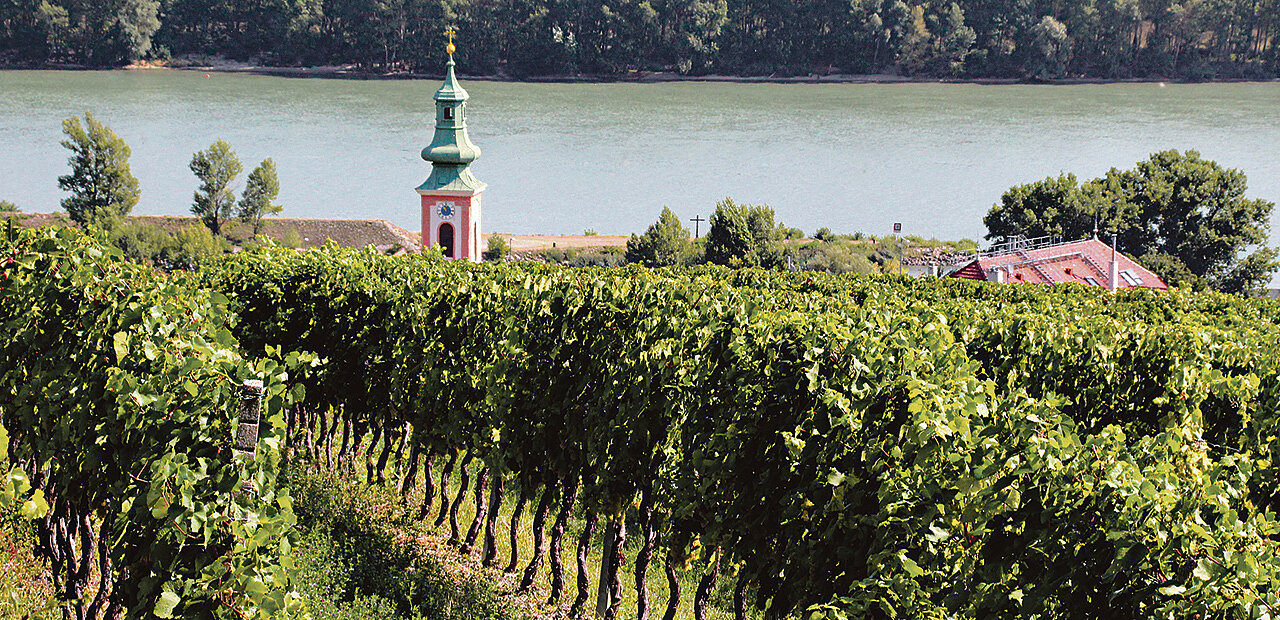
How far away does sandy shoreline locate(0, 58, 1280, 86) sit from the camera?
318ft

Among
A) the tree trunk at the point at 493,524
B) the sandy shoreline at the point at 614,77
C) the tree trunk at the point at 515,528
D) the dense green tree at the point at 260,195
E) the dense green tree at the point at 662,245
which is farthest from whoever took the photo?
the sandy shoreline at the point at 614,77

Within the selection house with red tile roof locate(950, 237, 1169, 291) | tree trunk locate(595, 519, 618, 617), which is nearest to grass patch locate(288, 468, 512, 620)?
tree trunk locate(595, 519, 618, 617)

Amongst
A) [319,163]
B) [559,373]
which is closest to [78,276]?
[559,373]

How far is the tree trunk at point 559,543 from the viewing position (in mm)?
9406

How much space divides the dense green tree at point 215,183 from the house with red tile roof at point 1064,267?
33791 mm

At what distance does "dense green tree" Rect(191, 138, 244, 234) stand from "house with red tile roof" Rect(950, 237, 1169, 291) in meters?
33.8

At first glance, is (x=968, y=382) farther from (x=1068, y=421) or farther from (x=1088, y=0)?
(x=1088, y=0)

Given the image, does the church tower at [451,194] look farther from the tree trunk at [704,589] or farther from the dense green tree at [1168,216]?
the tree trunk at [704,589]

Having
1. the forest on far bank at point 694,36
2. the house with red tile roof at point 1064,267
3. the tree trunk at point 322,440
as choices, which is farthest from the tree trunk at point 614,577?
the forest on far bank at point 694,36

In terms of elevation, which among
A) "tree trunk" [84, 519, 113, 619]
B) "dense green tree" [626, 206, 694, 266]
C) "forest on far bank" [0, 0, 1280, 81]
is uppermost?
"forest on far bank" [0, 0, 1280, 81]

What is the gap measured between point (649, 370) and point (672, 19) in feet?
298

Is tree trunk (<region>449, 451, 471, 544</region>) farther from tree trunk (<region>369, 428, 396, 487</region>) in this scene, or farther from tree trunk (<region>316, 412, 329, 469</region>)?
tree trunk (<region>316, 412, 329, 469</region>)

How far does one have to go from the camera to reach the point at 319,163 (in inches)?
2544

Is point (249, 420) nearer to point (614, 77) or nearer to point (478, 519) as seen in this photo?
point (478, 519)
